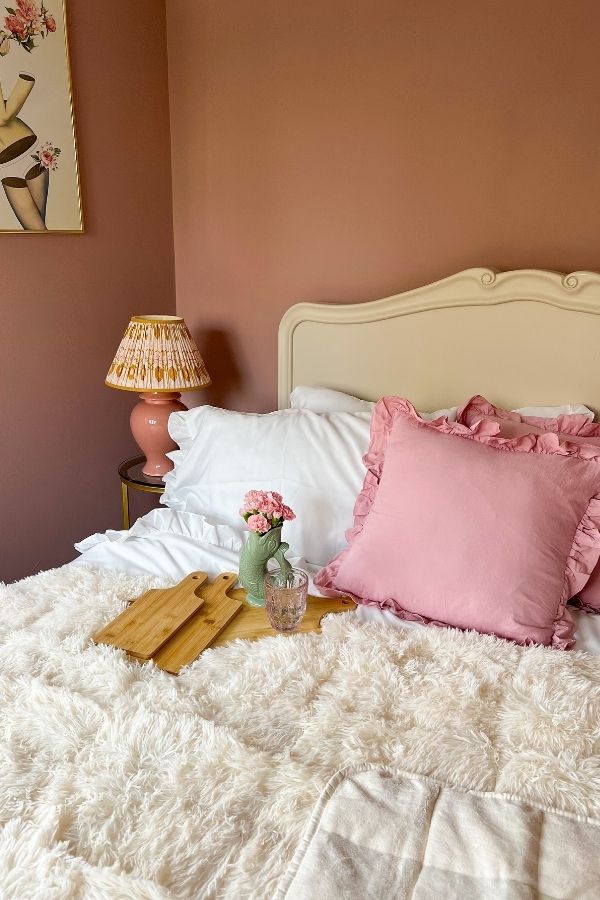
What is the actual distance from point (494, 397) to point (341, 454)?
49cm

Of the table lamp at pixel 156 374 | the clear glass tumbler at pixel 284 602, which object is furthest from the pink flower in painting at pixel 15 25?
the clear glass tumbler at pixel 284 602

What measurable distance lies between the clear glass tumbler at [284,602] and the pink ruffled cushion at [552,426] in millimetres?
580

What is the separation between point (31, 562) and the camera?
91.4 inches

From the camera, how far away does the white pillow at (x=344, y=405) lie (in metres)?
1.83

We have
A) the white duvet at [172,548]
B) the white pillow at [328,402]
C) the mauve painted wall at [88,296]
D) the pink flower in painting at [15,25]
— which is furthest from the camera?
the mauve painted wall at [88,296]

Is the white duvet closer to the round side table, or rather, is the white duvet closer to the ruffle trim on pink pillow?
the round side table

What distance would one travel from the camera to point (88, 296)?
7.63 ft

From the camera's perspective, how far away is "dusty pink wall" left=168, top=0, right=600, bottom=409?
1.84 meters

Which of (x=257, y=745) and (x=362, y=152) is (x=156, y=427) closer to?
(x=362, y=152)

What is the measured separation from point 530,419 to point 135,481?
1.20m

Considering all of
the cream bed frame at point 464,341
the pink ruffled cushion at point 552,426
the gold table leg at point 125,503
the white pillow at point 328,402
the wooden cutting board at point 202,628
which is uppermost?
the cream bed frame at point 464,341

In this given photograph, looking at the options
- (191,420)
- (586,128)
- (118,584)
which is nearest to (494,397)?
(586,128)

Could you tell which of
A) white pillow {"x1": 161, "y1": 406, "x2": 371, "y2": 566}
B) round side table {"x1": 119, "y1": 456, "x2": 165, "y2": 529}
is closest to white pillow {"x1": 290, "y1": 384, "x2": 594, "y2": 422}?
white pillow {"x1": 161, "y1": 406, "x2": 371, "y2": 566}

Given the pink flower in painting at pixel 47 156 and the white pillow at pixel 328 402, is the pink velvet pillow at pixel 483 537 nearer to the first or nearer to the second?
the white pillow at pixel 328 402
